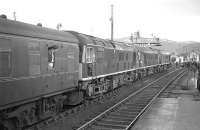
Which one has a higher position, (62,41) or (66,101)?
(62,41)

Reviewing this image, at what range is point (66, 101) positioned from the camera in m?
13.9

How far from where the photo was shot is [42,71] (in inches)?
406

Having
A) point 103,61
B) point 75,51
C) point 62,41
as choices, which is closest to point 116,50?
point 103,61

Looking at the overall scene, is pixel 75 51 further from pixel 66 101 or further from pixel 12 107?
pixel 12 107

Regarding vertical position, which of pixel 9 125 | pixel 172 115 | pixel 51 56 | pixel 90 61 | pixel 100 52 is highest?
pixel 100 52

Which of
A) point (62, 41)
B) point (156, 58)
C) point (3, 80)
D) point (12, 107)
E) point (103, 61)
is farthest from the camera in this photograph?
point (156, 58)

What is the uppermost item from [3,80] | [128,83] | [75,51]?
[75,51]

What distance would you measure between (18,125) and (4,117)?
1.08 m

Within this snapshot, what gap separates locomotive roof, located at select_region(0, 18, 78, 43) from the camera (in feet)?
27.0

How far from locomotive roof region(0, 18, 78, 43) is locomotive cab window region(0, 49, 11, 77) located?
1.93 ft

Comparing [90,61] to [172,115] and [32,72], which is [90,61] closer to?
[172,115]

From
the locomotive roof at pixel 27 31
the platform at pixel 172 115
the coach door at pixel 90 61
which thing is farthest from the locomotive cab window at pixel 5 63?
the coach door at pixel 90 61

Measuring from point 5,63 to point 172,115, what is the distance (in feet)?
27.7

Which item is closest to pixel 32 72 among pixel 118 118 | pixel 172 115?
pixel 118 118
